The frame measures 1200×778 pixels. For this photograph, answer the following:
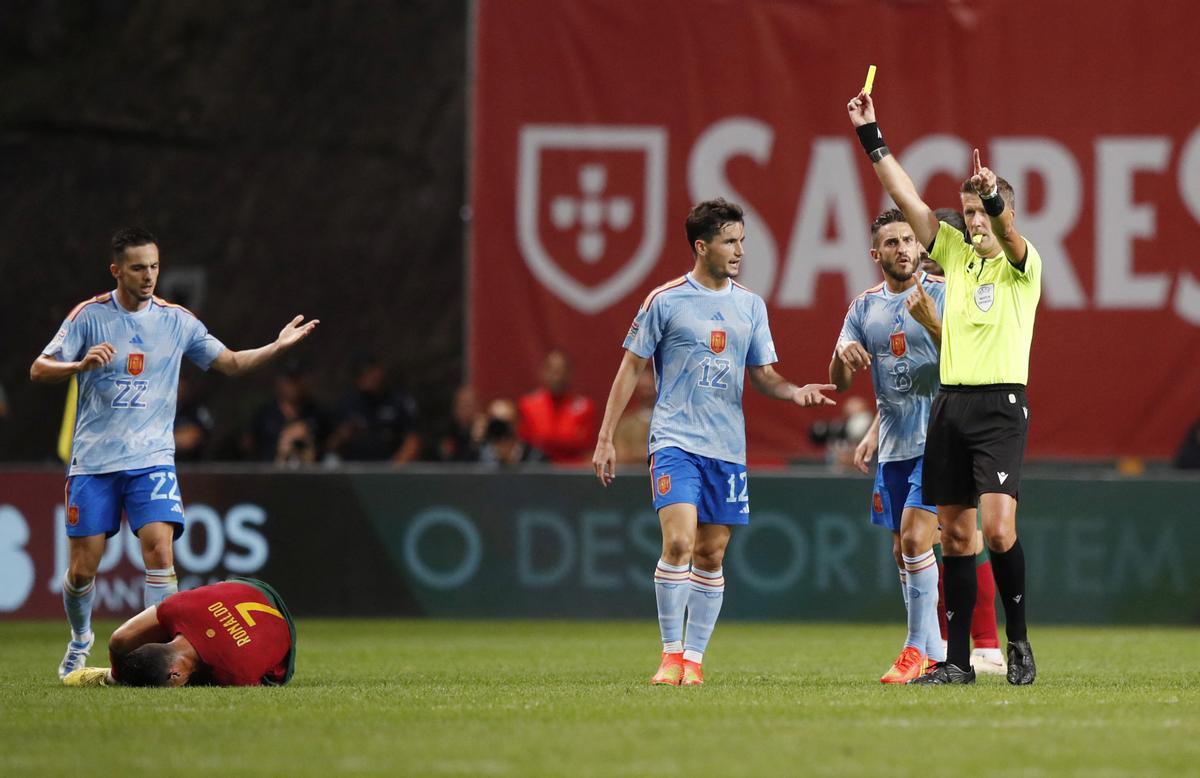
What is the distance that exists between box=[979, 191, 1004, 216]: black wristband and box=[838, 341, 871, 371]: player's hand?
1091 millimetres

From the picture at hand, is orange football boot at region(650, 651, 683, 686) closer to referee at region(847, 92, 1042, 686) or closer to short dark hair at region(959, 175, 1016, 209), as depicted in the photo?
referee at region(847, 92, 1042, 686)

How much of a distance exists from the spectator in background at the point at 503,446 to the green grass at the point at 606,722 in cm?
509

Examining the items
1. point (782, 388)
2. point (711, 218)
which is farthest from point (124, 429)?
point (782, 388)

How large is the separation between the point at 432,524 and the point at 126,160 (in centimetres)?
1078

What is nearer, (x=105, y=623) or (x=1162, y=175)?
(x=105, y=623)

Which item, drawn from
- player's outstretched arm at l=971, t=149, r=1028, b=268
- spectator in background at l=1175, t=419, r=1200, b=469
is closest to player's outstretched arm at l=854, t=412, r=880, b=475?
player's outstretched arm at l=971, t=149, r=1028, b=268

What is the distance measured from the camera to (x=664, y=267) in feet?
61.6

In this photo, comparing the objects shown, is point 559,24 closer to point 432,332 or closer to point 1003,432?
point 432,332

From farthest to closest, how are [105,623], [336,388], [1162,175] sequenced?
1. [336,388]
2. [1162,175]
3. [105,623]

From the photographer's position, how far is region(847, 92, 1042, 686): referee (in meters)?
8.69

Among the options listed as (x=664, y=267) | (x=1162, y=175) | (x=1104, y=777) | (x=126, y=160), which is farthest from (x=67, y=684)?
(x=126, y=160)

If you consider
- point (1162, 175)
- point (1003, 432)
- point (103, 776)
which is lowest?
point (103, 776)

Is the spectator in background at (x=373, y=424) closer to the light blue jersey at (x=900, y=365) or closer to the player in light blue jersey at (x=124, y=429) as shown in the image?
the player in light blue jersey at (x=124, y=429)

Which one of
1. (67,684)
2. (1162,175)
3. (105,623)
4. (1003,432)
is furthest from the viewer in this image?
(1162,175)
